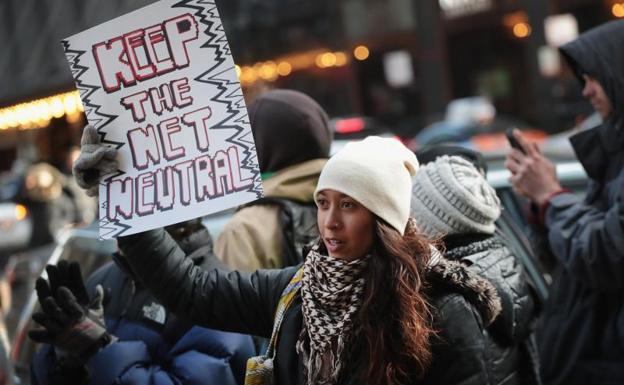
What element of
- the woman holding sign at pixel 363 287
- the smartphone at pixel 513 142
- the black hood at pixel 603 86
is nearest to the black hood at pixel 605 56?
the black hood at pixel 603 86

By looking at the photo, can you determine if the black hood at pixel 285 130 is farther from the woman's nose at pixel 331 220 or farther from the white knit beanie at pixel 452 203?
the woman's nose at pixel 331 220

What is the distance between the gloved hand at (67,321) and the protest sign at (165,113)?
37cm

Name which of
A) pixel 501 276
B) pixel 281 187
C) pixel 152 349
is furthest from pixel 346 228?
pixel 281 187

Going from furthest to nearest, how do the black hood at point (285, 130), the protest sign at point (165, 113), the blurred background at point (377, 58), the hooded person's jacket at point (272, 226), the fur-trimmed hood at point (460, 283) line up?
1. the blurred background at point (377, 58)
2. the black hood at point (285, 130)
3. the hooded person's jacket at point (272, 226)
4. the protest sign at point (165, 113)
5. the fur-trimmed hood at point (460, 283)

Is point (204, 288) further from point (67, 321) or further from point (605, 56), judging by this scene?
point (605, 56)

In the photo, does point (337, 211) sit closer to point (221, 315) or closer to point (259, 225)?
point (221, 315)

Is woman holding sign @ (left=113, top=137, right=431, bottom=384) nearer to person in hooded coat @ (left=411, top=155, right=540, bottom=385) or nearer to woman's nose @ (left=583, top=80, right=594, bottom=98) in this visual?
person in hooded coat @ (left=411, top=155, right=540, bottom=385)

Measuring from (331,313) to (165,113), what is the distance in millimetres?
835

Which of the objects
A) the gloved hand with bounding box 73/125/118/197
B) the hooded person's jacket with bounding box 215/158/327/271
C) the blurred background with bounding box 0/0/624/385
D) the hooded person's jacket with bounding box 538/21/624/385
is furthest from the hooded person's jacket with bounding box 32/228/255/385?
the blurred background with bounding box 0/0/624/385

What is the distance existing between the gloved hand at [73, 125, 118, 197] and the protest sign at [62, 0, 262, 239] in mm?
30

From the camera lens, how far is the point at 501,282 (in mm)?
2969

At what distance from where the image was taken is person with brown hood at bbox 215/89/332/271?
344 centimetres

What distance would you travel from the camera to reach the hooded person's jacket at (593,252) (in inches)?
136

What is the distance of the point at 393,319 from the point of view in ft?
8.05
